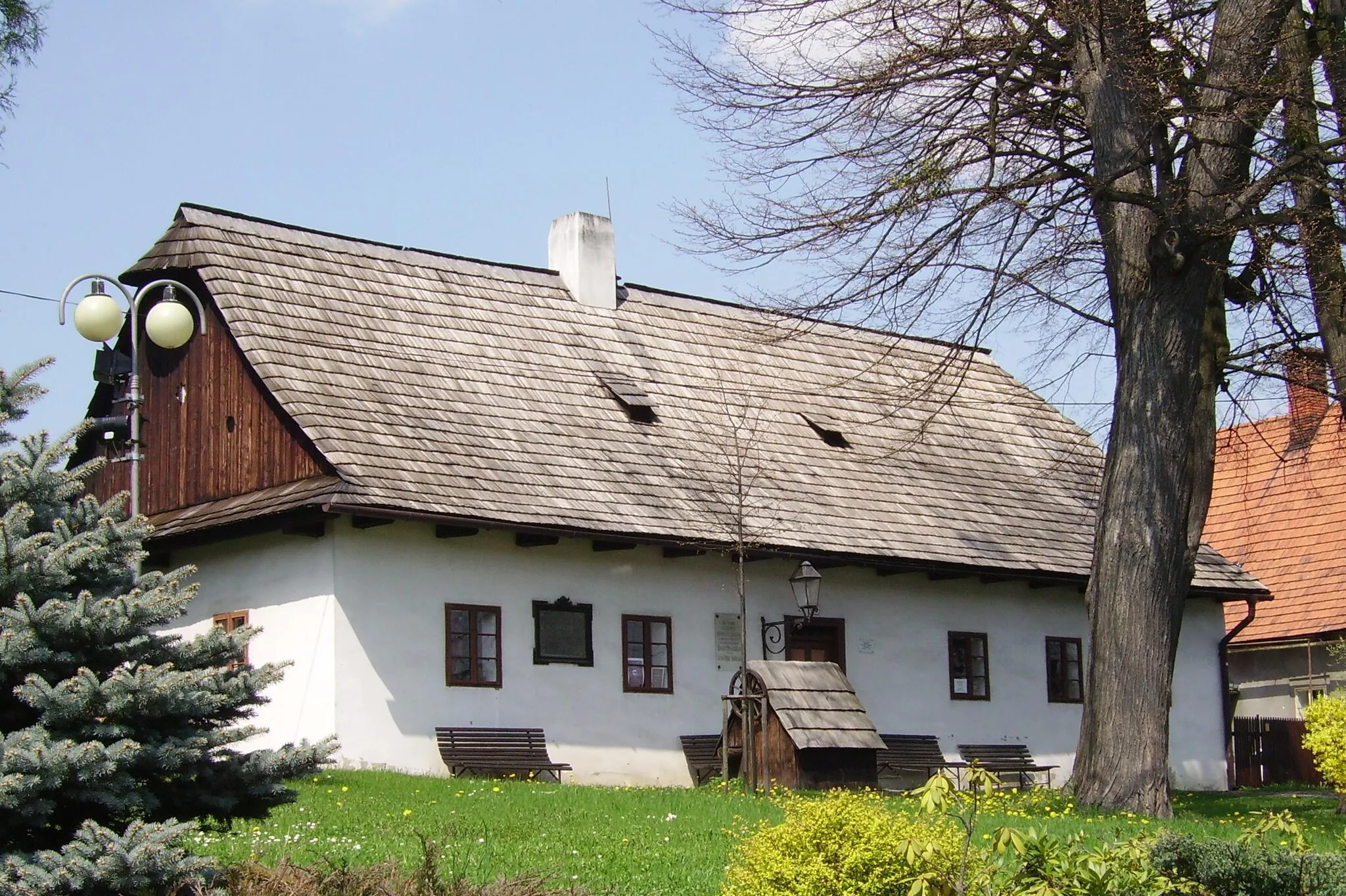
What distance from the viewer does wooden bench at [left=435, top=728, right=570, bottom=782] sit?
18.9 metres

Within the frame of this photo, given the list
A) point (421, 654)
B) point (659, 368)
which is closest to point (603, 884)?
point (421, 654)

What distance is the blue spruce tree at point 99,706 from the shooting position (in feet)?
24.3

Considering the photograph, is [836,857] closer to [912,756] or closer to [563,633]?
[563,633]

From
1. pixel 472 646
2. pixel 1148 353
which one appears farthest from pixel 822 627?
pixel 1148 353

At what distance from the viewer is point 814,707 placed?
18.3 meters

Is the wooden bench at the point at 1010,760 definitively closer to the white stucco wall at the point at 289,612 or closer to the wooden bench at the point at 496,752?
the wooden bench at the point at 496,752

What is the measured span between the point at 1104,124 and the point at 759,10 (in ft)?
11.8

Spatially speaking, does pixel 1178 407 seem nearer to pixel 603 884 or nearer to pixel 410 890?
pixel 603 884

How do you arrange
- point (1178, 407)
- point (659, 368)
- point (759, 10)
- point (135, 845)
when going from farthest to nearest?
point (659, 368)
point (759, 10)
point (1178, 407)
point (135, 845)

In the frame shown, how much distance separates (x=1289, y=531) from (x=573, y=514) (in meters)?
17.5

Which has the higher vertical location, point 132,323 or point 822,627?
point 132,323

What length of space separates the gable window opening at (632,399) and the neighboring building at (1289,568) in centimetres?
1133

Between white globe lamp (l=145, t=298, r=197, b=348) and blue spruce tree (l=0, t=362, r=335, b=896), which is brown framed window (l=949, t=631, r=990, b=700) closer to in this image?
white globe lamp (l=145, t=298, r=197, b=348)

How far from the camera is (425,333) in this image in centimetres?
2252
